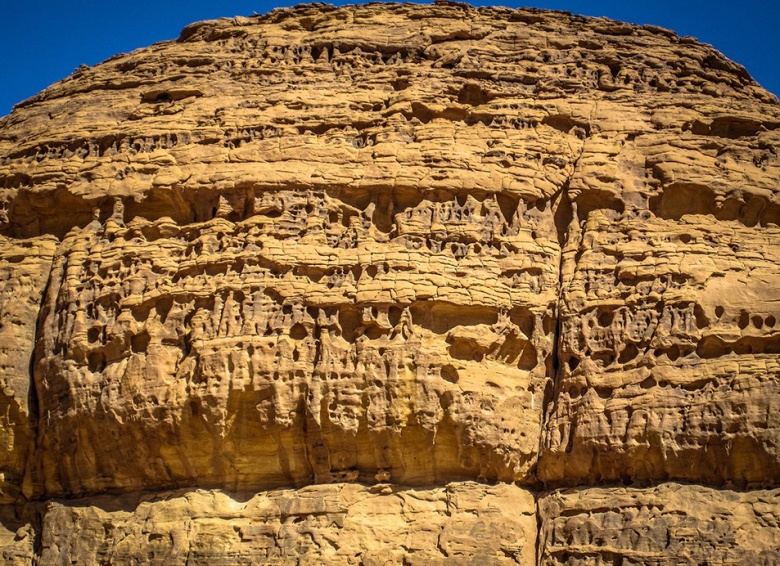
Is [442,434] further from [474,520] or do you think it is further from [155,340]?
[155,340]

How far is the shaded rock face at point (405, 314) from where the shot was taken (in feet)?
44.8

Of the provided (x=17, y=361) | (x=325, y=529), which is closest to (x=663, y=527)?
(x=325, y=529)

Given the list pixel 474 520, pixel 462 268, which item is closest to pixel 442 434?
pixel 474 520

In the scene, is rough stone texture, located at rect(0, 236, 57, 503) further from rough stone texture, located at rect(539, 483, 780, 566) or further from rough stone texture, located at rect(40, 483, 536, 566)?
rough stone texture, located at rect(539, 483, 780, 566)

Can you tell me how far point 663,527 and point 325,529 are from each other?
12.2 feet

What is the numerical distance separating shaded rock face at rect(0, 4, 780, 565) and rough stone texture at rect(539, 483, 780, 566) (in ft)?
0.10

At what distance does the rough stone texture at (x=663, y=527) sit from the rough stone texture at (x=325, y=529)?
47 cm

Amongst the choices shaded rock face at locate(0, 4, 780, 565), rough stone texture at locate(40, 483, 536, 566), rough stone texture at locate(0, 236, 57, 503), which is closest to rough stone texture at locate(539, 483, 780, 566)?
shaded rock face at locate(0, 4, 780, 565)

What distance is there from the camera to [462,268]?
14.5 metres

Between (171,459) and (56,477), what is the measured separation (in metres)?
1.68

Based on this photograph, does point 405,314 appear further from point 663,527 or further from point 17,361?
point 17,361

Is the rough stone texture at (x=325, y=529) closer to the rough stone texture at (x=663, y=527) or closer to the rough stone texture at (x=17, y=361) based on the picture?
the rough stone texture at (x=663, y=527)

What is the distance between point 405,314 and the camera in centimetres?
1418

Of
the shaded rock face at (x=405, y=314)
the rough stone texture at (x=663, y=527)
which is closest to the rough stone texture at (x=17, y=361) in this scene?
the shaded rock face at (x=405, y=314)
